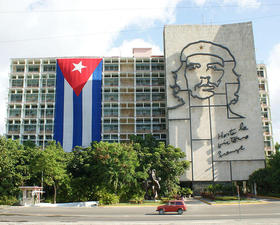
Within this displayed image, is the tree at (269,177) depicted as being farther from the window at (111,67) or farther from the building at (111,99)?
the window at (111,67)

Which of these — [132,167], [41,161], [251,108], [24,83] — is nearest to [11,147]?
[41,161]

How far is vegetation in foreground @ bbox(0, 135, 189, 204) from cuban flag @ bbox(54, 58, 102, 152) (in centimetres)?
1706

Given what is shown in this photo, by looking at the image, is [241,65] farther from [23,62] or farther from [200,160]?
[23,62]

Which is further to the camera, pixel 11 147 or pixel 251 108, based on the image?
pixel 251 108

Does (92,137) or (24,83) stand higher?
(24,83)

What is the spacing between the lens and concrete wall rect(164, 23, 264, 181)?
70.2m

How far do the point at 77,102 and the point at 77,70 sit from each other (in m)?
8.96

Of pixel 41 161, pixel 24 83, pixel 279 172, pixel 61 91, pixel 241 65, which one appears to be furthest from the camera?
pixel 24 83

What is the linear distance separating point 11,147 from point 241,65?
56901 mm

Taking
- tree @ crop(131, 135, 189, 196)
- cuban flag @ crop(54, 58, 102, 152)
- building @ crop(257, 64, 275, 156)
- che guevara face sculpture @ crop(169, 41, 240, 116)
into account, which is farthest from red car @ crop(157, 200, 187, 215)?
→ building @ crop(257, 64, 275, 156)

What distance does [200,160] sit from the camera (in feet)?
231

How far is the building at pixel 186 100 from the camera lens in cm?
7075

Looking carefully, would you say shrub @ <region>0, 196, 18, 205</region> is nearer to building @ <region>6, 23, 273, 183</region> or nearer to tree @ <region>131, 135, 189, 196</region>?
tree @ <region>131, 135, 189, 196</region>

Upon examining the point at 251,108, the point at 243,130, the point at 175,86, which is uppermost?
the point at 175,86
